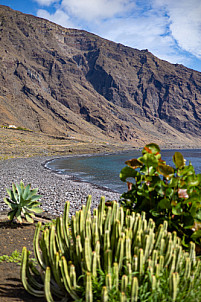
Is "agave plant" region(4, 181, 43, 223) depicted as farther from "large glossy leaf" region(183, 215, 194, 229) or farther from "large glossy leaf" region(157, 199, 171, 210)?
"large glossy leaf" region(183, 215, 194, 229)

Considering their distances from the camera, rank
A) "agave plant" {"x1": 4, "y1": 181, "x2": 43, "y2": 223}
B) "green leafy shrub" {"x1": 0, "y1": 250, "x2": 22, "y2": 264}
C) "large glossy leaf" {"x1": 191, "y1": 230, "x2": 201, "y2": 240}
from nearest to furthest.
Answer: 1. "large glossy leaf" {"x1": 191, "y1": 230, "x2": 201, "y2": 240}
2. "green leafy shrub" {"x1": 0, "y1": 250, "x2": 22, "y2": 264}
3. "agave plant" {"x1": 4, "y1": 181, "x2": 43, "y2": 223}

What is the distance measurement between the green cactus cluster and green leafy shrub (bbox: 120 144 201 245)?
0.28 meters

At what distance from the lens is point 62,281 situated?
284 cm

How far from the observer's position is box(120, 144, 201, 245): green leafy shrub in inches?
124

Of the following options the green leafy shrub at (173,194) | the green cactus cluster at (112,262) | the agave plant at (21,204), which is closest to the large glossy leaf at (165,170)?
the green leafy shrub at (173,194)

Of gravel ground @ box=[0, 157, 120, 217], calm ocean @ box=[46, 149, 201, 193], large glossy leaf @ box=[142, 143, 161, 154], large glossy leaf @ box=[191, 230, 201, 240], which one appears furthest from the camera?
calm ocean @ box=[46, 149, 201, 193]

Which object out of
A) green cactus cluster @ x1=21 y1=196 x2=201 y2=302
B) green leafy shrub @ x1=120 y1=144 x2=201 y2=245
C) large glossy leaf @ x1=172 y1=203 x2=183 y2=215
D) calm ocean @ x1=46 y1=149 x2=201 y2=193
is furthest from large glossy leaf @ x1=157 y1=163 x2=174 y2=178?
calm ocean @ x1=46 y1=149 x2=201 y2=193

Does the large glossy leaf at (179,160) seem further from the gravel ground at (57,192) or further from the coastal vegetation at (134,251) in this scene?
the gravel ground at (57,192)

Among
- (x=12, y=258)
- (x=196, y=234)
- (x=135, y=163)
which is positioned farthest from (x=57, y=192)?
(x=196, y=234)

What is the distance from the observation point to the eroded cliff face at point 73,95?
110 meters

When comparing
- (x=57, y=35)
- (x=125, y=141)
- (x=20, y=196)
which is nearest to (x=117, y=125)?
(x=125, y=141)

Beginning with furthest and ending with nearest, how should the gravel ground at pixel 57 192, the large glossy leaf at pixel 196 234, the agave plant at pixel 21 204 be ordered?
1. the gravel ground at pixel 57 192
2. the agave plant at pixel 21 204
3. the large glossy leaf at pixel 196 234

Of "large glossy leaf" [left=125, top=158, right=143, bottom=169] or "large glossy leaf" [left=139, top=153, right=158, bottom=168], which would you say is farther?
"large glossy leaf" [left=125, top=158, right=143, bottom=169]

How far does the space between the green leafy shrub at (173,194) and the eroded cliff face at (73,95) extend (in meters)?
92.5
